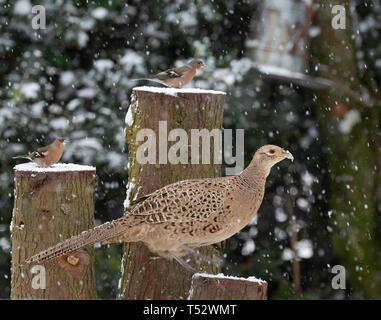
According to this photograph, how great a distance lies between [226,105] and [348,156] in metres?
1.45

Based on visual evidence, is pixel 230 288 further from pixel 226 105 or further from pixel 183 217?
pixel 226 105

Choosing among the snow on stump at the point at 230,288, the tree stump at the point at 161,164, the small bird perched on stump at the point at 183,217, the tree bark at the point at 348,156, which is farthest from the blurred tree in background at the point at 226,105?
the snow on stump at the point at 230,288

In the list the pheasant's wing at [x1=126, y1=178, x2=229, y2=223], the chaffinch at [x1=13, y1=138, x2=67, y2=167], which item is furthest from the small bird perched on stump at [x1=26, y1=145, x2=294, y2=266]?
the chaffinch at [x1=13, y1=138, x2=67, y2=167]

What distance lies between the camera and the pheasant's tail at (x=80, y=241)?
4891mm

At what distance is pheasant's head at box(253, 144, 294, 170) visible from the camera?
16.8 feet

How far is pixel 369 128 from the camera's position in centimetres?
877

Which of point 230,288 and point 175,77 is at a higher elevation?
point 175,77

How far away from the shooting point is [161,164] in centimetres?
542

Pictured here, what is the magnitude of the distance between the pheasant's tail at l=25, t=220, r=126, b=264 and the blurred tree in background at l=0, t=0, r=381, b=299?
337cm

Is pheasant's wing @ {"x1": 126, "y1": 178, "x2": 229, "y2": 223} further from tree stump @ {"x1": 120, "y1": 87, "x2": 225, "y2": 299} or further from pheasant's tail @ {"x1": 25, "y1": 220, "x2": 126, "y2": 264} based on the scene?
tree stump @ {"x1": 120, "y1": 87, "x2": 225, "y2": 299}

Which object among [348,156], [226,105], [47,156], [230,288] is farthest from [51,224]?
[348,156]

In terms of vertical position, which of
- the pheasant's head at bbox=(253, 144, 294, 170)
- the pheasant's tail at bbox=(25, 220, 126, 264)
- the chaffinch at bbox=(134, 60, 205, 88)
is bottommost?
the pheasant's tail at bbox=(25, 220, 126, 264)

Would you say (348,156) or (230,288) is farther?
(348,156)

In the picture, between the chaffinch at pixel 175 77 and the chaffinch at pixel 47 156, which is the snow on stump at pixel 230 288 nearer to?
the chaffinch at pixel 47 156
